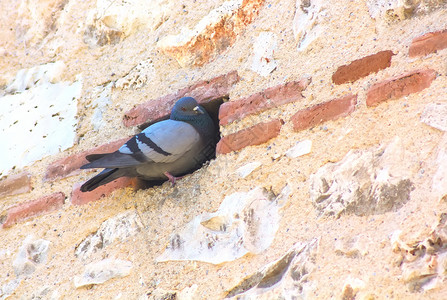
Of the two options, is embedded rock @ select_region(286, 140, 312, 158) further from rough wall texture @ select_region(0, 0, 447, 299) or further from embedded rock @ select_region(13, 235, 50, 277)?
embedded rock @ select_region(13, 235, 50, 277)

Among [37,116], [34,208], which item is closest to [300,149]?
[34,208]

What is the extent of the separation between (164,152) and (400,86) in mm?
1078

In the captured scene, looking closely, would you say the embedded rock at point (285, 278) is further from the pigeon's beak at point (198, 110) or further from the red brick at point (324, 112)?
the pigeon's beak at point (198, 110)

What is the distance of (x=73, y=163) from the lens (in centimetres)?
244

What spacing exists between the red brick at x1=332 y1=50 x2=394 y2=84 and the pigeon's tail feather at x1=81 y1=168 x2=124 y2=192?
0.97 metres

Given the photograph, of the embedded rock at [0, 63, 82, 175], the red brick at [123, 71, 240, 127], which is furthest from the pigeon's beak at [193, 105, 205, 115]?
the embedded rock at [0, 63, 82, 175]

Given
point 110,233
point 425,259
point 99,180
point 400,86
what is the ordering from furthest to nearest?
point 99,180 → point 110,233 → point 400,86 → point 425,259

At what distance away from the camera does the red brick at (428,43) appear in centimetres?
171

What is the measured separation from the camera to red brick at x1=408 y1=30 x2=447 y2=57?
1714 millimetres

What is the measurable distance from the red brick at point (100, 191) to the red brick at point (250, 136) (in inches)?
18.2

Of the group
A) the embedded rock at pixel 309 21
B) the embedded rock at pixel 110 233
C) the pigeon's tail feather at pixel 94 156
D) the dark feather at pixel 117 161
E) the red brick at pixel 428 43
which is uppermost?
the embedded rock at pixel 309 21

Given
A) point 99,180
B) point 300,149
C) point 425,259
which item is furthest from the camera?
point 99,180

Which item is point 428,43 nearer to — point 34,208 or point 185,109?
point 185,109

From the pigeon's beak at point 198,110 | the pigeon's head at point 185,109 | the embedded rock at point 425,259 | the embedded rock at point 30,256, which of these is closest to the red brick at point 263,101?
the pigeon's head at point 185,109
